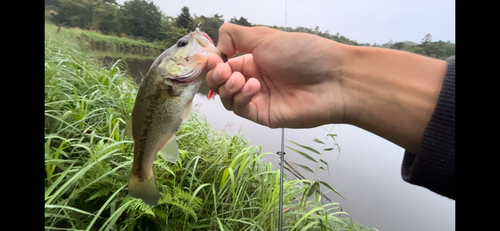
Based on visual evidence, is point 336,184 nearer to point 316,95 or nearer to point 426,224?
point 426,224

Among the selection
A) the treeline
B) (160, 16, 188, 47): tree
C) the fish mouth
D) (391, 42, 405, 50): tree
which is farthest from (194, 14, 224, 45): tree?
(391, 42, 405, 50): tree

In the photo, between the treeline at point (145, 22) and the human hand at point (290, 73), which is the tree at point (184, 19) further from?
the human hand at point (290, 73)

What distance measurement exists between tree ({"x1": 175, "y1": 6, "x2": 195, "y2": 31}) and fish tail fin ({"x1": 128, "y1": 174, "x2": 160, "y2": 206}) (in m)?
1.34

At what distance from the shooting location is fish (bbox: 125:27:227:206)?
0.88 m

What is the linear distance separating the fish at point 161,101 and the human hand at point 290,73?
0.28 ft

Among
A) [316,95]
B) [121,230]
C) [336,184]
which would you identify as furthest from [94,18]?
[336,184]

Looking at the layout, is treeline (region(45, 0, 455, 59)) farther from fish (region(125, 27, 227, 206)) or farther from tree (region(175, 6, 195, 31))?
fish (region(125, 27, 227, 206))

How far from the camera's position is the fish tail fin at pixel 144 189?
2.91 feet

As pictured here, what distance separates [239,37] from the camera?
0.95 m

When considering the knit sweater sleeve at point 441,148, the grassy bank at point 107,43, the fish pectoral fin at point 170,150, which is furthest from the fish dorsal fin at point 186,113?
the grassy bank at point 107,43

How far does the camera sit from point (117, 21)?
270 cm

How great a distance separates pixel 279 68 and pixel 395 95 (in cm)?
52

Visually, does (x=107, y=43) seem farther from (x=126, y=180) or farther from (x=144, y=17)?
(x=126, y=180)
